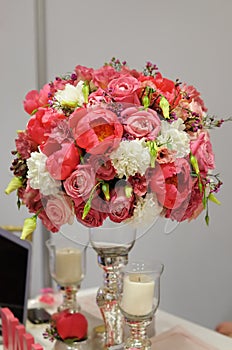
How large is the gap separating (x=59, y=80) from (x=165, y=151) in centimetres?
35

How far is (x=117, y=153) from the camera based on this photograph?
115 centimetres

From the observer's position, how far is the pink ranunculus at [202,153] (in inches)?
48.6

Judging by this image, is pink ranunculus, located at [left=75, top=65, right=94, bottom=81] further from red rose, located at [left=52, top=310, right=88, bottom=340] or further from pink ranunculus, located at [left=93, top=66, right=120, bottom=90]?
red rose, located at [left=52, top=310, right=88, bottom=340]

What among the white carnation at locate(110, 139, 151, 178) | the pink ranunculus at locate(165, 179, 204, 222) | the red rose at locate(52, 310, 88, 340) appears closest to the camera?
the white carnation at locate(110, 139, 151, 178)

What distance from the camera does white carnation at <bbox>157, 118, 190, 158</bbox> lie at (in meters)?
1.18

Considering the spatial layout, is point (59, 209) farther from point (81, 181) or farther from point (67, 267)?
point (67, 267)

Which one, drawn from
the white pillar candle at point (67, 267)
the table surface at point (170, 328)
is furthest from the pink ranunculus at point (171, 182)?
the white pillar candle at point (67, 267)

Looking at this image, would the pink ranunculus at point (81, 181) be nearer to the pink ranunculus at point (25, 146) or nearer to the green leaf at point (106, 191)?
the green leaf at point (106, 191)

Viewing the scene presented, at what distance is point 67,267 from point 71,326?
0.25m

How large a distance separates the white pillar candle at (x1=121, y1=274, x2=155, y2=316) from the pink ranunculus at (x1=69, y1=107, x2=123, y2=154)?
298 mm

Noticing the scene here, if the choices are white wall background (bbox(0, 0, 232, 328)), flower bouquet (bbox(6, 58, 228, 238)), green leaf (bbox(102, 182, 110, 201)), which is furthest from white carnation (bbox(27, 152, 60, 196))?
white wall background (bbox(0, 0, 232, 328))

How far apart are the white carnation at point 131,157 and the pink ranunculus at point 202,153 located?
0.45 ft

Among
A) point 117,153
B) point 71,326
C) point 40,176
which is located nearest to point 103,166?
point 117,153

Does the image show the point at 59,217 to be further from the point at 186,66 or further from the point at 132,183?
the point at 186,66
